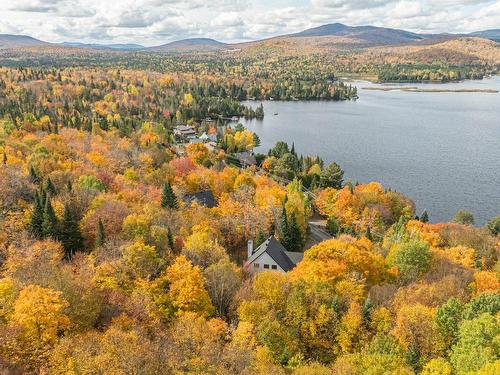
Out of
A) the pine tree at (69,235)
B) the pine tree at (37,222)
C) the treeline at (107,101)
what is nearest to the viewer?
the pine tree at (69,235)

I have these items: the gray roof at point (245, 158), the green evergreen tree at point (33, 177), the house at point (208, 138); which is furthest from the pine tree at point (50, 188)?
the house at point (208, 138)

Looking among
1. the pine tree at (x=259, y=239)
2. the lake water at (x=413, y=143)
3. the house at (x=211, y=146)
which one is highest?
the pine tree at (x=259, y=239)

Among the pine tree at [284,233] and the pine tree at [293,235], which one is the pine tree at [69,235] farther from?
the pine tree at [293,235]

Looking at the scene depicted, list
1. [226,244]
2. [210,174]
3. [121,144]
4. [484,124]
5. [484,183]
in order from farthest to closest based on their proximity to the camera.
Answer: [484,124]
[484,183]
[121,144]
[210,174]
[226,244]

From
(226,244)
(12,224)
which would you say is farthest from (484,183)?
(12,224)

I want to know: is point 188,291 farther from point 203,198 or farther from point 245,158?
point 245,158

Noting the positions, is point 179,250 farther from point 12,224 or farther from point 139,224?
point 12,224

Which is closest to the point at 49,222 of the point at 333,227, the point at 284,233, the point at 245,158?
the point at 284,233
